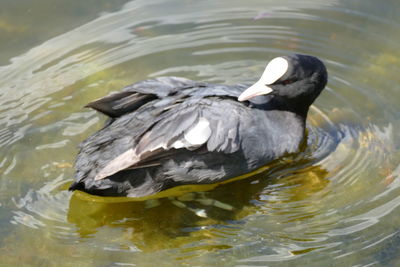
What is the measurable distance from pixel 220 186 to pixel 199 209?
1.03 ft

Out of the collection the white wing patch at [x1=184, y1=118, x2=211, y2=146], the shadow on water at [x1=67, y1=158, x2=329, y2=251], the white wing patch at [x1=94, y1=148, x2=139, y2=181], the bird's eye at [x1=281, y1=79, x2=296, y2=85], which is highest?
the bird's eye at [x1=281, y1=79, x2=296, y2=85]

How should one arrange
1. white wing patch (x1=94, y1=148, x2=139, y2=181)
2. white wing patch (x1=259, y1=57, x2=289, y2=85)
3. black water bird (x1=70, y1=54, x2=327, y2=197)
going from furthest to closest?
white wing patch (x1=259, y1=57, x2=289, y2=85), black water bird (x1=70, y1=54, x2=327, y2=197), white wing patch (x1=94, y1=148, x2=139, y2=181)

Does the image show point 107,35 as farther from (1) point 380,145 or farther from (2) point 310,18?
(1) point 380,145

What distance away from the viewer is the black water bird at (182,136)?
440cm

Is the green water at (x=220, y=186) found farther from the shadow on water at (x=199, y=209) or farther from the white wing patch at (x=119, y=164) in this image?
the white wing patch at (x=119, y=164)

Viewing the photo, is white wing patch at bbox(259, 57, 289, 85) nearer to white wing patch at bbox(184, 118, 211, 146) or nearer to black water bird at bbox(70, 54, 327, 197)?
black water bird at bbox(70, 54, 327, 197)

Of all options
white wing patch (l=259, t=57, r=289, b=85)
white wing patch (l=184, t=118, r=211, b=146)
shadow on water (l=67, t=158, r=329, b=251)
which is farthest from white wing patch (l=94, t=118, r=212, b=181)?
white wing patch (l=259, t=57, r=289, b=85)

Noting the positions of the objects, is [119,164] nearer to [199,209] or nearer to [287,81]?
[199,209]

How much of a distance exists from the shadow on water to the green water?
0.5 inches

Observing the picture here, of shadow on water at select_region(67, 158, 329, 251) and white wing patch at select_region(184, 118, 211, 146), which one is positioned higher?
white wing patch at select_region(184, 118, 211, 146)

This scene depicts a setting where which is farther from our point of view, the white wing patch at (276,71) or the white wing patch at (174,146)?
the white wing patch at (276,71)

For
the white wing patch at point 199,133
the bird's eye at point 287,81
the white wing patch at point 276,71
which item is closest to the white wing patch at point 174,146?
the white wing patch at point 199,133

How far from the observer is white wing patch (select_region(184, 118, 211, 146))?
4.36 m

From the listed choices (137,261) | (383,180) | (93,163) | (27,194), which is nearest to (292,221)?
(383,180)
